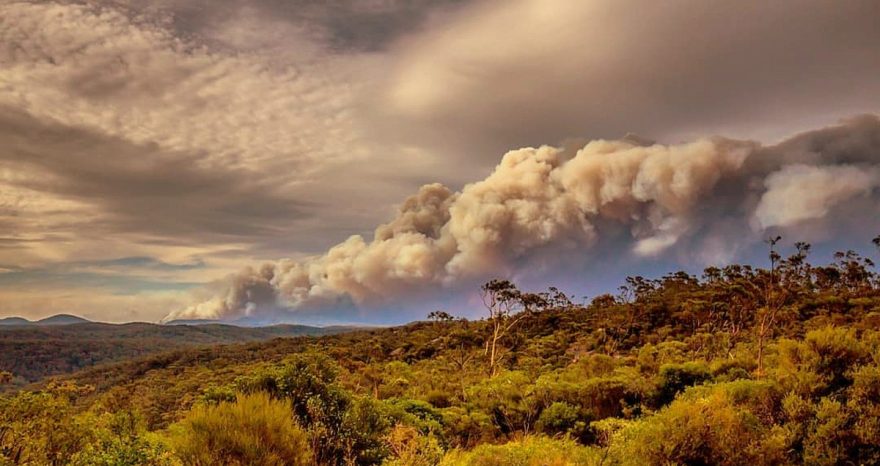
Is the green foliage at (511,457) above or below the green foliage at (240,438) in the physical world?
below

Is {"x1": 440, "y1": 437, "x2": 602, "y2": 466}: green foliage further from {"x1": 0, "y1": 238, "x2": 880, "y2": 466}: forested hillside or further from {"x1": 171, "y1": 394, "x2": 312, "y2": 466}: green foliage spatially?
{"x1": 171, "y1": 394, "x2": 312, "y2": 466}: green foliage

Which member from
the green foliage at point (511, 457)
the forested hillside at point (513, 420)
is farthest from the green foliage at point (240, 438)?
the green foliage at point (511, 457)

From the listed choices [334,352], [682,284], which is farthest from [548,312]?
[334,352]

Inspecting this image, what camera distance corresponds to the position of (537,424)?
29.1 m

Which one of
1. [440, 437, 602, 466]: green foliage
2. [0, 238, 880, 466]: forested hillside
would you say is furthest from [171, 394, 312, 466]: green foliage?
[440, 437, 602, 466]: green foliage

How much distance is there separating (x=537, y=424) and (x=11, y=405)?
77.2ft

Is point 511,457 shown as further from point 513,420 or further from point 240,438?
point 513,420

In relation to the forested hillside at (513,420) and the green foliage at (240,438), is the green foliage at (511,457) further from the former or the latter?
the green foliage at (240,438)

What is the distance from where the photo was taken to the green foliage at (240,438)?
10.5 m

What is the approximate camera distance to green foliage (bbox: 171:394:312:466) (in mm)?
10531

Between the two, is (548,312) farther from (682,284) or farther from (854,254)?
(854,254)

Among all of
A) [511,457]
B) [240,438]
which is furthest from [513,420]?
[240,438]

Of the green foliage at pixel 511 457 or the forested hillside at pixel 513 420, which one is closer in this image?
the forested hillside at pixel 513 420

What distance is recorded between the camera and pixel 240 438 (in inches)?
426
